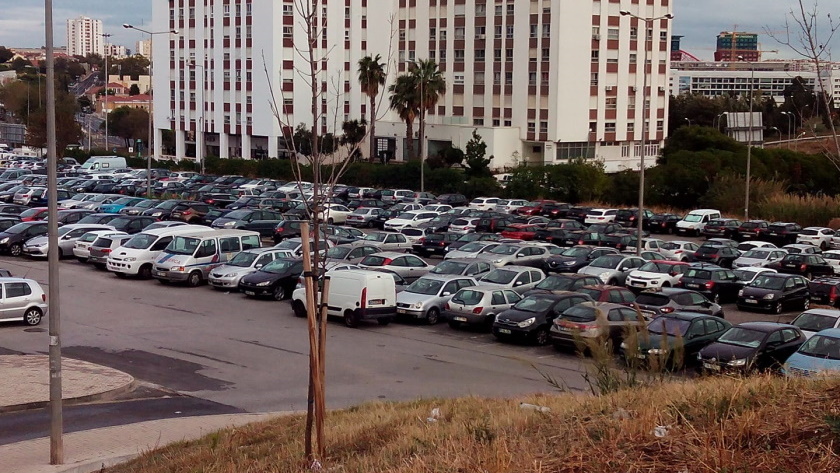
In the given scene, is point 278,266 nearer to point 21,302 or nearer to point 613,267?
point 21,302

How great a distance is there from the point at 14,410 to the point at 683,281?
73.0 feet

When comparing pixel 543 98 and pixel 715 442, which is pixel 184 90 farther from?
pixel 715 442

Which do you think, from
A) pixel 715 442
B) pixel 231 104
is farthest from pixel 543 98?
pixel 715 442

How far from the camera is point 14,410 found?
1716 cm

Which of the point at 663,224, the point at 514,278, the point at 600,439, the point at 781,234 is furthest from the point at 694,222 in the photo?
the point at 600,439

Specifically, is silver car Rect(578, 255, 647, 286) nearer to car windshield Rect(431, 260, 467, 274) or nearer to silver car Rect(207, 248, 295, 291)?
car windshield Rect(431, 260, 467, 274)

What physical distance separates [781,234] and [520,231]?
46.5 ft

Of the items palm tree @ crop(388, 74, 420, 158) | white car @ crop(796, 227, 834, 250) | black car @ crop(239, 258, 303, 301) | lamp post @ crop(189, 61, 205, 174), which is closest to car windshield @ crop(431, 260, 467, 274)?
black car @ crop(239, 258, 303, 301)

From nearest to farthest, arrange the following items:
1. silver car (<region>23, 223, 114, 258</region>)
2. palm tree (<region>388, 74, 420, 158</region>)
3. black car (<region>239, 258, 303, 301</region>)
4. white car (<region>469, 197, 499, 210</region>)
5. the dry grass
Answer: the dry grass, black car (<region>239, 258, 303, 301</region>), silver car (<region>23, 223, 114, 258</region>), white car (<region>469, 197, 499, 210</region>), palm tree (<region>388, 74, 420, 158</region>)

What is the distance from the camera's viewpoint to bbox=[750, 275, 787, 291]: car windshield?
31.0 metres

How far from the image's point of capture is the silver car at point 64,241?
3694 centimetres

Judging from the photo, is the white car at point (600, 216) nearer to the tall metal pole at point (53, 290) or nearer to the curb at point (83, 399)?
the curb at point (83, 399)

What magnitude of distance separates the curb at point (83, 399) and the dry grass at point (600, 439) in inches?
199

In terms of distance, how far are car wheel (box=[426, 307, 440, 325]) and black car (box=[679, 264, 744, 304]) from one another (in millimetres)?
9748
